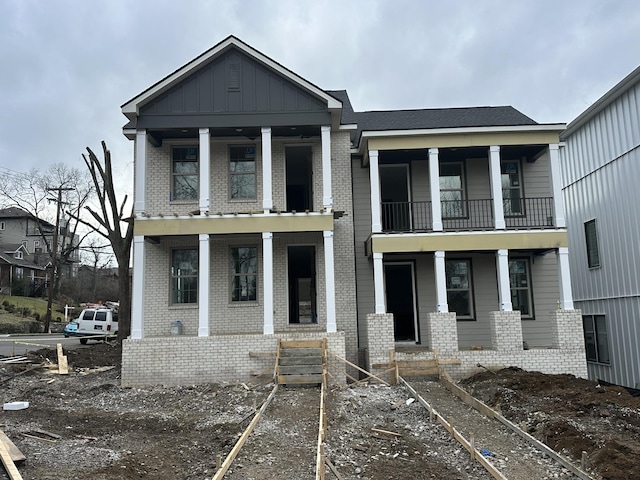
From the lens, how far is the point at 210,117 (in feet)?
47.9

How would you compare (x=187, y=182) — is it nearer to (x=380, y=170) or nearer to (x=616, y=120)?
(x=380, y=170)

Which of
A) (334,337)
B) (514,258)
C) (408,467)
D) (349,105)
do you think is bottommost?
(408,467)

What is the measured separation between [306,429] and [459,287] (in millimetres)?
9074

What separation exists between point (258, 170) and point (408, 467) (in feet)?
35.1

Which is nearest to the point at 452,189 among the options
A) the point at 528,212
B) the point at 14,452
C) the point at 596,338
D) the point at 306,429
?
the point at 528,212

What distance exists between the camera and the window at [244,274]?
1588 centimetres

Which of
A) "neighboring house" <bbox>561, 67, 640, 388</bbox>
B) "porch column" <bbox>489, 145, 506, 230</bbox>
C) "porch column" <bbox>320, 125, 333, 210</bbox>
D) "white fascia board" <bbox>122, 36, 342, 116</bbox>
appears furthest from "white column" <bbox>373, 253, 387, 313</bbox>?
"neighboring house" <bbox>561, 67, 640, 388</bbox>

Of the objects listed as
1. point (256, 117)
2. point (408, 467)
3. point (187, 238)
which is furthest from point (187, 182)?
point (408, 467)

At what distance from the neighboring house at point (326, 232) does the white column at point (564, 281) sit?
0.34 feet

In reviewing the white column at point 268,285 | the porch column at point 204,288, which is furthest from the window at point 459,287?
the porch column at point 204,288

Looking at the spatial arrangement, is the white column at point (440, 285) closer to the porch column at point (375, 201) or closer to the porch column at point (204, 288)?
the porch column at point (375, 201)

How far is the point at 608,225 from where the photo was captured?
1712 centimetres

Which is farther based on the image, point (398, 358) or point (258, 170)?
point (258, 170)

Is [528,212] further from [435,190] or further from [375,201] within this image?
[375,201]
